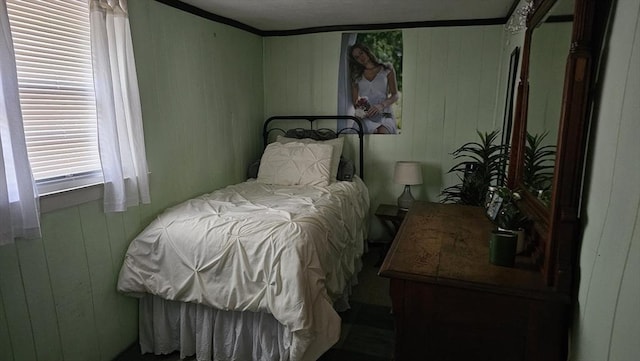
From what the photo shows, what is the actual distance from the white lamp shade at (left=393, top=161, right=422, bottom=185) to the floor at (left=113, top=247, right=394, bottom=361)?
926 mm

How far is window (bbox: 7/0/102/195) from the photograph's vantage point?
1608mm

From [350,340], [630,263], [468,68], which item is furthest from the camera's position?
[468,68]

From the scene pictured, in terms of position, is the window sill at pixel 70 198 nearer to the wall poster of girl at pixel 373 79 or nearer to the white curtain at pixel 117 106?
the white curtain at pixel 117 106

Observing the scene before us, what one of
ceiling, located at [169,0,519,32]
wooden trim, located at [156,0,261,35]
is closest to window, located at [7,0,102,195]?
wooden trim, located at [156,0,261,35]

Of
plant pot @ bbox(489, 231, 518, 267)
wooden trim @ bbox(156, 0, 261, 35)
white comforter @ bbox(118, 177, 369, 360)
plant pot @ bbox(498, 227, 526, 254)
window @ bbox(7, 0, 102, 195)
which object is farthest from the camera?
wooden trim @ bbox(156, 0, 261, 35)

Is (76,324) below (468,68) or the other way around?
below

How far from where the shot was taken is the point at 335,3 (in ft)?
8.92

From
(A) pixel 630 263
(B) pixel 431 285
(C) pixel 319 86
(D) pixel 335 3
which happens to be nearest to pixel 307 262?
(B) pixel 431 285

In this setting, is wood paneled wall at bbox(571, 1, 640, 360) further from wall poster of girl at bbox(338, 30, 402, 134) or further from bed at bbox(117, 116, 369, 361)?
wall poster of girl at bbox(338, 30, 402, 134)

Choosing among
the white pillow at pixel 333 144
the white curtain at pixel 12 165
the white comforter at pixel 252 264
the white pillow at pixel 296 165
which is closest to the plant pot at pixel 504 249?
the white comforter at pixel 252 264

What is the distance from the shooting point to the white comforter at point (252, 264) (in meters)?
1.77

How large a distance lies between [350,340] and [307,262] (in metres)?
0.76

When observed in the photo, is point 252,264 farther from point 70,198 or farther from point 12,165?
point 12,165

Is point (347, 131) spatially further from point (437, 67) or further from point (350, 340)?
point (350, 340)
